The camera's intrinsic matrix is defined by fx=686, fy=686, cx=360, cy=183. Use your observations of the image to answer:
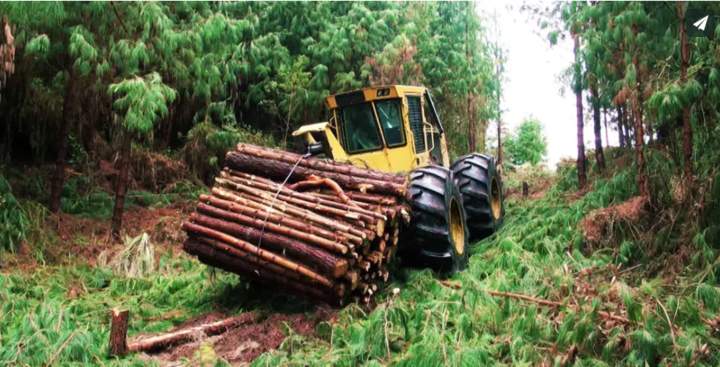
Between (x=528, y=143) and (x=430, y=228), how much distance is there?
39.3m

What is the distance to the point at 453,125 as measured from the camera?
1870cm

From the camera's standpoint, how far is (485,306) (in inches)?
213

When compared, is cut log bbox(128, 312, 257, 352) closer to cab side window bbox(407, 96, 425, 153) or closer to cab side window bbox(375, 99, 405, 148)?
cab side window bbox(375, 99, 405, 148)

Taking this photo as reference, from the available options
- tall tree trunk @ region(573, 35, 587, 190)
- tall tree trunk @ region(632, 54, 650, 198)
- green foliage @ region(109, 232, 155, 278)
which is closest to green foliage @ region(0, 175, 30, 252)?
green foliage @ region(109, 232, 155, 278)

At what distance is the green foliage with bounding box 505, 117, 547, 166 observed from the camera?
1646 inches

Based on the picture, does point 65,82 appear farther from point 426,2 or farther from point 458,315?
point 426,2

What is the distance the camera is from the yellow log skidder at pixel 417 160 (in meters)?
6.74

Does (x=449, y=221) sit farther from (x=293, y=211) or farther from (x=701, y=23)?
(x=701, y=23)

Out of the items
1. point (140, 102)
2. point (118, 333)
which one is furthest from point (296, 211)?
point (140, 102)

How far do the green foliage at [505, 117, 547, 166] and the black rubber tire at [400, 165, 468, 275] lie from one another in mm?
33784

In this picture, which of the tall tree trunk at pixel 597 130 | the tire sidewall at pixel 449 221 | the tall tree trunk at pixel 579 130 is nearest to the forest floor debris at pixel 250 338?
the tire sidewall at pixel 449 221

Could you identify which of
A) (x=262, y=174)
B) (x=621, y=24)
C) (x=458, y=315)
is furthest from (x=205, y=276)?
(x=621, y=24)

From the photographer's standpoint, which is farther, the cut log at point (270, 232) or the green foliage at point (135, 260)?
the green foliage at point (135, 260)

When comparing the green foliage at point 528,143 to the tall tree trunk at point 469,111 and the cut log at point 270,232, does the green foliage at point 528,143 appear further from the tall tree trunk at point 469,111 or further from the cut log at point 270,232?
the cut log at point 270,232
